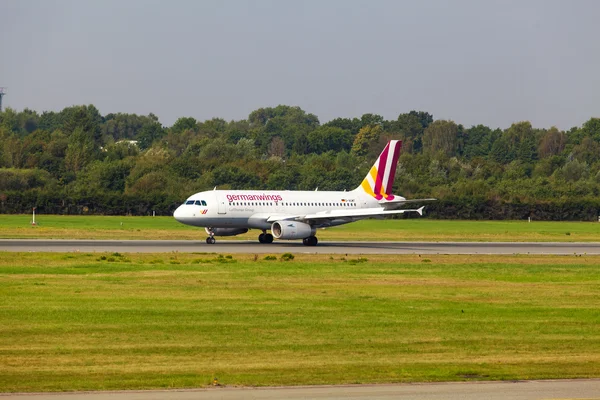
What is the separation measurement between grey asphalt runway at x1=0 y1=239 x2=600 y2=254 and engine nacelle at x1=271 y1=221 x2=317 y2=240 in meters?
0.79

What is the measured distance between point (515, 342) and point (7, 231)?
175 feet

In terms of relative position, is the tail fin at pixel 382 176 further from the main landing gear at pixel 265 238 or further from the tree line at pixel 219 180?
the tree line at pixel 219 180

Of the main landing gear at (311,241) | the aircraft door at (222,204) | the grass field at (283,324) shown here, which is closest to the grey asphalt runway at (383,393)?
the grass field at (283,324)

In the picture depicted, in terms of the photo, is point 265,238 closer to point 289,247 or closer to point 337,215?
point 289,247

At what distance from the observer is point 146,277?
3641 cm

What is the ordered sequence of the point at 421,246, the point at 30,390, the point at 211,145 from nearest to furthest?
the point at 30,390
the point at 421,246
the point at 211,145

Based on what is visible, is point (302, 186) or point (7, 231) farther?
point (302, 186)

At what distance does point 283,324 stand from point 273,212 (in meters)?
36.3

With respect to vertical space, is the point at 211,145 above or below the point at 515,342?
above

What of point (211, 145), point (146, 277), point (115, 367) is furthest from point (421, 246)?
point (211, 145)

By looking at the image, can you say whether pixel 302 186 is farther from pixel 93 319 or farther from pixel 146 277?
pixel 93 319

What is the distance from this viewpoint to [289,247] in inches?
2299

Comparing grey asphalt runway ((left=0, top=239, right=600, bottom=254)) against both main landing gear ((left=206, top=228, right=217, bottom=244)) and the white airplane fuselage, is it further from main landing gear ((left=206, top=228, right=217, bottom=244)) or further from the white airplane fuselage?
the white airplane fuselage

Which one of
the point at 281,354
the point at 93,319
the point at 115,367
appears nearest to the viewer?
the point at 115,367
